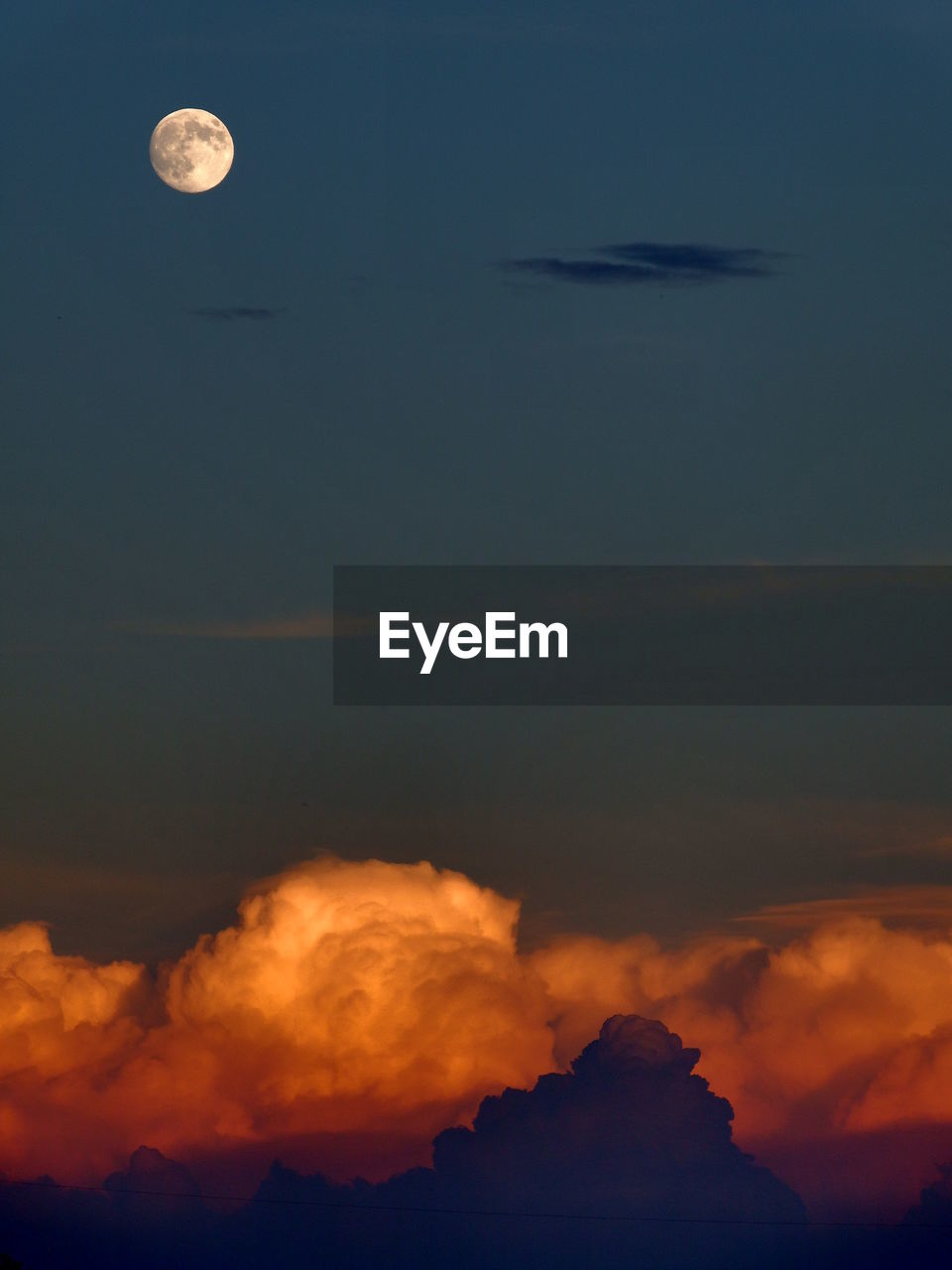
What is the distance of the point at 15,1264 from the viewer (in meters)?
118

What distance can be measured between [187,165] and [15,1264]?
51798 mm

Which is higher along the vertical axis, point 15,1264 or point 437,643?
point 437,643

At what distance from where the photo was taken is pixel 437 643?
78.5m

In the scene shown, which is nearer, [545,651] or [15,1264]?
[545,651]

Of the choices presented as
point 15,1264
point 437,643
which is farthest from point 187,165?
point 15,1264

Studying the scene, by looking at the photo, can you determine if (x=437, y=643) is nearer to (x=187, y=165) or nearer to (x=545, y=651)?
(x=545, y=651)

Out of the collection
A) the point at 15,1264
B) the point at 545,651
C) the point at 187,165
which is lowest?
the point at 15,1264

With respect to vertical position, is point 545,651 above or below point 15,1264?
above

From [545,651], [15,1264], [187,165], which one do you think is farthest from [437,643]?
[15,1264]

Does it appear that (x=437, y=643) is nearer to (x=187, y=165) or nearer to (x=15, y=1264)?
(x=187, y=165)

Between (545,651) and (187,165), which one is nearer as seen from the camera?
(545,651)

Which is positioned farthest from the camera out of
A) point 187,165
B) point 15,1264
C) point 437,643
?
point 15,1264

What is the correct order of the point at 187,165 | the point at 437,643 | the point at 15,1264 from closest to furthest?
the point at 437,643, the point at 187,165, the point at 15,1264

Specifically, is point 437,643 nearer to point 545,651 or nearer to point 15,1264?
point 545,651
